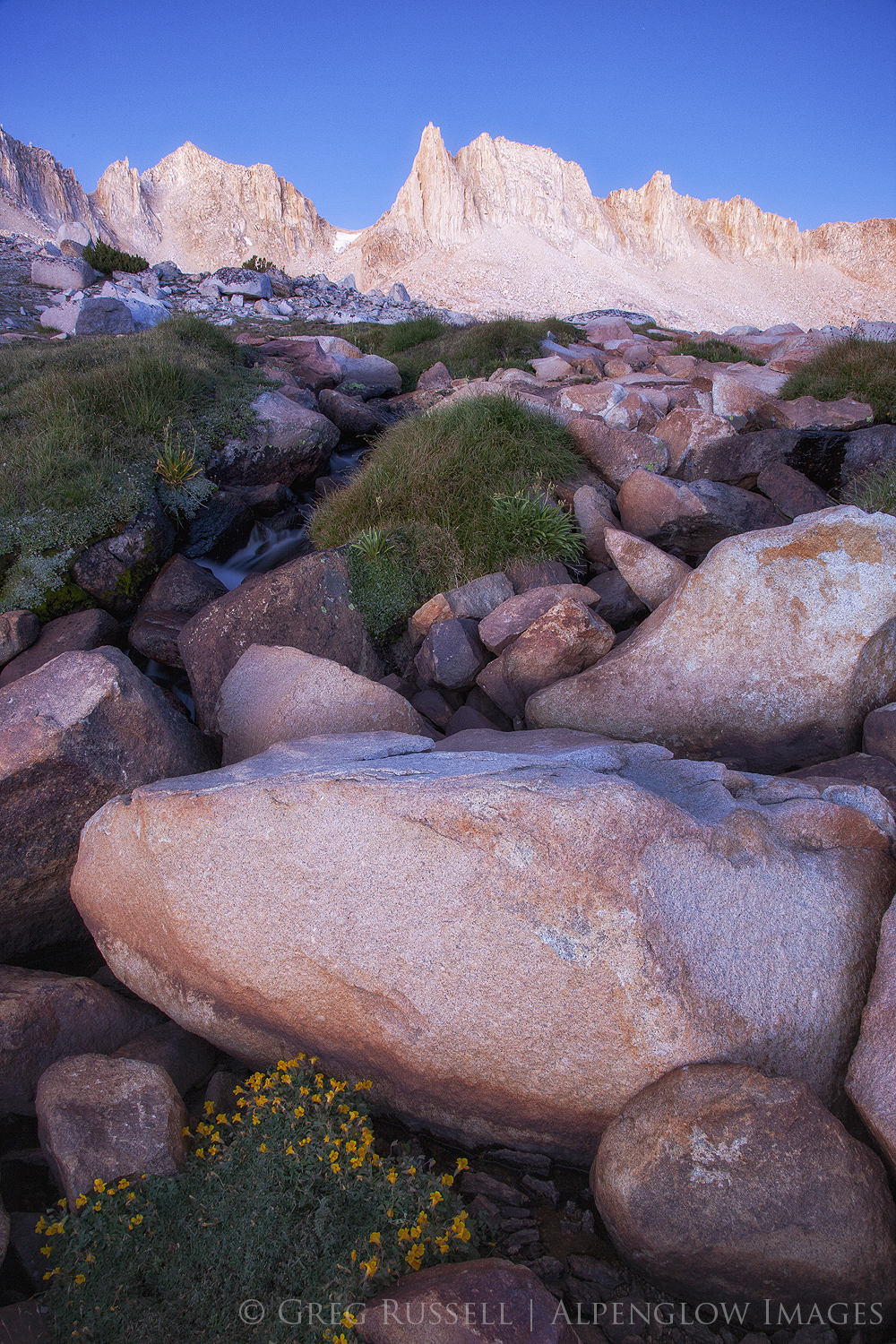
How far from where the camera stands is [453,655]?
5539 mm

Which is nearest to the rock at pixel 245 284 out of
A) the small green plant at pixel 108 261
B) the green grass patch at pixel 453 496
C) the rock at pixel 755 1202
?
the small green plant at pixel 108 261

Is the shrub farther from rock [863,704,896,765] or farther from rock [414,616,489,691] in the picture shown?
rock [414,616,489,691]

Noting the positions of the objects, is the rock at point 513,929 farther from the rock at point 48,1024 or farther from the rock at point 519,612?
the rock at point 519,612

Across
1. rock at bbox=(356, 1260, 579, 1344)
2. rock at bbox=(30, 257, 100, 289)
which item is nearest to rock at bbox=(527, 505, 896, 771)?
rock at bbox=(356, 1260, 579, 1344)

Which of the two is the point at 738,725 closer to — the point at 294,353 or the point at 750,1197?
the point at 750,1197

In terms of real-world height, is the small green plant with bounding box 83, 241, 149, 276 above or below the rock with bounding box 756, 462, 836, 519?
above

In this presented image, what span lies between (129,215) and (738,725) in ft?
233

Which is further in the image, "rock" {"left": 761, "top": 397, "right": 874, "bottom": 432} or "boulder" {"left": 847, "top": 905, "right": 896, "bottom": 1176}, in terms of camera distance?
"rock" {"left": 761, "top": 397, "right": 874, "bottom": 432}

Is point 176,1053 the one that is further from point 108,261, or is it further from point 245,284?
point 108,261

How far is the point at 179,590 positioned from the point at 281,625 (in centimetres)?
176

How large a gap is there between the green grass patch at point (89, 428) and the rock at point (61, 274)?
10752 millimetres

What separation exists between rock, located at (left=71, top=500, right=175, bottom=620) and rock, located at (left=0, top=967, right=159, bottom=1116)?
3.92 meters

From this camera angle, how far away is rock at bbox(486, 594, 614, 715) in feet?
16.8

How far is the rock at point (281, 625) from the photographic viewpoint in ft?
18.0
